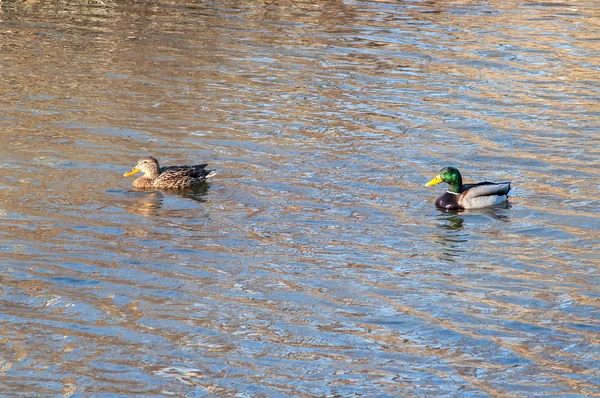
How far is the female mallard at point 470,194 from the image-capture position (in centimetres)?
1335

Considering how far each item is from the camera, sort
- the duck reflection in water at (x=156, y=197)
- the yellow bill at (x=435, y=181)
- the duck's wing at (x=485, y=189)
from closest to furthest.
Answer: the duck reflection in water at (x=156, y=197) → the duck's wing at (x=485, y=189) → the yellow bill at (x=435, y=181)

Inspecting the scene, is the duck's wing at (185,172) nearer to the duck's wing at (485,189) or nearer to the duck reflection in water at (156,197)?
the duck reflection in water at (156,197)

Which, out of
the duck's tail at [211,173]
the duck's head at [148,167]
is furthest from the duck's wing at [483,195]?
the duck's head at [148,167]

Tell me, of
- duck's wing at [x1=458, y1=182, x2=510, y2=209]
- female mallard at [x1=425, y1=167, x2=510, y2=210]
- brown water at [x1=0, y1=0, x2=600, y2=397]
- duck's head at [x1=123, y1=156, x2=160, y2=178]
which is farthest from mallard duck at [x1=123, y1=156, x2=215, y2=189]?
duck's wing at [x1=458, y1=182, x2=510, y2=209]

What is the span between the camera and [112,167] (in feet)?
46.4

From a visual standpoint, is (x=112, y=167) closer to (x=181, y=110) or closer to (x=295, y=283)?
(x=181, y=110)

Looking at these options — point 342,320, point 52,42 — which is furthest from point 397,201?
point 52,42

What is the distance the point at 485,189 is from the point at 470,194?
23 cm

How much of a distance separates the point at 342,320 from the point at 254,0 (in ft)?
65.2

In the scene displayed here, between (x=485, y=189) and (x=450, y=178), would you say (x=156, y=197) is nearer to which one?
(x=450, y=178)

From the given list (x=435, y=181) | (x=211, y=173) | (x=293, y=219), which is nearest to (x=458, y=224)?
(x=435, y=181)

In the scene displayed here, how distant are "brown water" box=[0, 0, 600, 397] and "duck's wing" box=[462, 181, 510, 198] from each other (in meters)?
0.23

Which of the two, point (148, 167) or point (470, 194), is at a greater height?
point (148, 167)

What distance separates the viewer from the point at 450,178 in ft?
44.4
